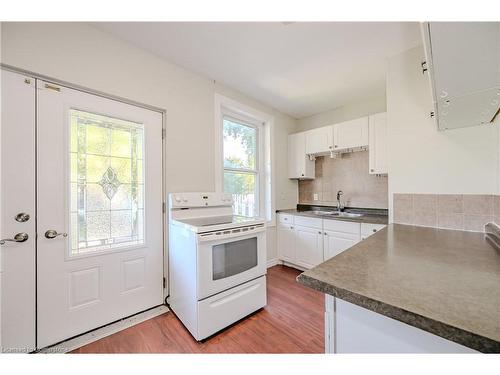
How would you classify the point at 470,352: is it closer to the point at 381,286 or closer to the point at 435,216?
the point at 381,286

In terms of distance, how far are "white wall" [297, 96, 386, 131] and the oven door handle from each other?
223 cm

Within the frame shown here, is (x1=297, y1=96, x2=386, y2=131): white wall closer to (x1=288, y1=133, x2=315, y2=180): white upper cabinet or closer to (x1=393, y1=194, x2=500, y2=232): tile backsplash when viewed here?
(x1=288, y1=133, x2=315, y2=180): white upper cabinet

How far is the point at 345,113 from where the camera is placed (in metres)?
3.10

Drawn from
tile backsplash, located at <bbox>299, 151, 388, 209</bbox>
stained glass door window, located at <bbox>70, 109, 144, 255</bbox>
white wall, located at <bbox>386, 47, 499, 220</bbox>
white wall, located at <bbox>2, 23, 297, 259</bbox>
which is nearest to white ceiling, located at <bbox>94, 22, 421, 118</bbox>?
white wall, located at <bbox>2, 23, 297, 259</bbox>

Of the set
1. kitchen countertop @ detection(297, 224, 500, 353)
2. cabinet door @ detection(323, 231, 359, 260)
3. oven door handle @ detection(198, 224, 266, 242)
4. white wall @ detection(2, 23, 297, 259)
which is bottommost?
cabinet door @ detection(323, 231, 359, 260)

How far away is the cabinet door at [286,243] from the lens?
3.02 m

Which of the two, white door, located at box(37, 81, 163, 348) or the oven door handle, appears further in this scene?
the oven door handle

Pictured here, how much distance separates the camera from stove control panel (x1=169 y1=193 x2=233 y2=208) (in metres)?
2.04

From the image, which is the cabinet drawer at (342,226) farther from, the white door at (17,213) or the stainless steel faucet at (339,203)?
the white door at (17,213)

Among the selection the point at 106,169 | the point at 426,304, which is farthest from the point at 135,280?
the point at 426,304

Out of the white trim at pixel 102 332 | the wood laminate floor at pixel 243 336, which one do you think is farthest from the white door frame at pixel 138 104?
the wood laminate floor at pixel 243 336

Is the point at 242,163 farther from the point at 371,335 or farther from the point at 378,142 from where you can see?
the point at 371,335

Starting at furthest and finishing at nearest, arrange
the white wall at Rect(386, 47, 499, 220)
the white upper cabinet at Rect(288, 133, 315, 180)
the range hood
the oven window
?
the white upper cabinet at Rect(288, 133, 315, 180), the oven window, the white wall at Rect(386, 47, 499, 220), the range hood

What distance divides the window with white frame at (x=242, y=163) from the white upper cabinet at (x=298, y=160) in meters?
0.59
